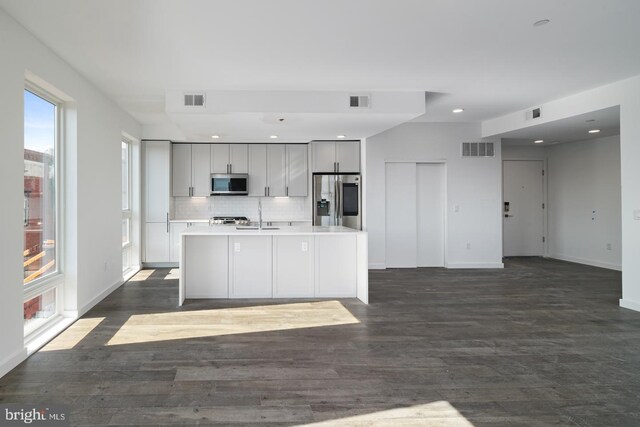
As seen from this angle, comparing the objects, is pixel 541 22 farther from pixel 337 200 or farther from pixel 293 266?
pixel 337 200

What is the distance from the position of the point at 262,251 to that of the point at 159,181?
3393 mm

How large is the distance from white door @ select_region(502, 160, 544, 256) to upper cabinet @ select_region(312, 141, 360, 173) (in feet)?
11.8

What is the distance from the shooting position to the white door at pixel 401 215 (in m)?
7.60

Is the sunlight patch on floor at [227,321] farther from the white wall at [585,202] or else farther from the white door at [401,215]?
the white wall at [585,202]

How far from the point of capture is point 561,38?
3.57 meters

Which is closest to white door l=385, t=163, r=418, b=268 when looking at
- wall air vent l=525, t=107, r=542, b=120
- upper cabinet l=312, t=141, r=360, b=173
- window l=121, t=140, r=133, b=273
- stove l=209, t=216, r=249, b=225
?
upper cabinet l=312, t=141, r=360, b=173

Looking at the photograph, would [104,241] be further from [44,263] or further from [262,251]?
[262,251]

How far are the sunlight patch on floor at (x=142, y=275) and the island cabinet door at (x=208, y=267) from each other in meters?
1.66

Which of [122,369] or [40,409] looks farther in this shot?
[122,369]

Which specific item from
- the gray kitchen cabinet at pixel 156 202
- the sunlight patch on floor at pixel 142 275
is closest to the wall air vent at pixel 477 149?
the gray kitchen cabinet at pixel 156 202

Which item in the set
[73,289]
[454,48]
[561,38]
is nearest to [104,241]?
[73,289]

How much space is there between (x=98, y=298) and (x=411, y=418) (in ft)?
13.8

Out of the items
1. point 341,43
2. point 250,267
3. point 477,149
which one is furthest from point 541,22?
point 477,149
